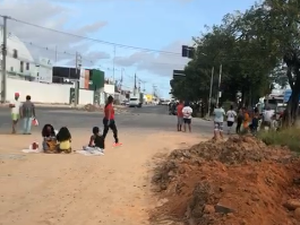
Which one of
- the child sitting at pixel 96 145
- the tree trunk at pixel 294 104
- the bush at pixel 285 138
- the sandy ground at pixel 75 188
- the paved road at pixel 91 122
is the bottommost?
the sandy ground at pixel 75 188

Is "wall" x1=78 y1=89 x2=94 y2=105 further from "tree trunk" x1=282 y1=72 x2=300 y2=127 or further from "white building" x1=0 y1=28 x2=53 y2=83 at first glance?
"tree trunk" x1=282 y1=72 x2=300 y2=127

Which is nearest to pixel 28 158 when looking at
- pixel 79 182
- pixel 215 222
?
pixel 79 182

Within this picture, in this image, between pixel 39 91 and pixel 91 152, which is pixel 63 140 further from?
pixel 39 91

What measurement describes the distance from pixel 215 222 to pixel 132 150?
375 inches

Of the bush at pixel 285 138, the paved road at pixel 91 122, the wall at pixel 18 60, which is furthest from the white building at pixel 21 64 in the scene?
the bush at pixel 285 138

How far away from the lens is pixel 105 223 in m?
7.69

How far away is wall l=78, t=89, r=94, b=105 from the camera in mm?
87562

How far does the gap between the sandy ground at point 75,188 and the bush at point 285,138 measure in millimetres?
4070

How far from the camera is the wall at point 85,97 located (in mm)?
87562

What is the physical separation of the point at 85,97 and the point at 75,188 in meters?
80.7

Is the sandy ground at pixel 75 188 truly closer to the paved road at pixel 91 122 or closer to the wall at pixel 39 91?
the paved road at pixel 91 122

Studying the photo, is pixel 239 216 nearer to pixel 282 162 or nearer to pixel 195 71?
pixel 282 162

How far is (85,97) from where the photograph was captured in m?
90.1

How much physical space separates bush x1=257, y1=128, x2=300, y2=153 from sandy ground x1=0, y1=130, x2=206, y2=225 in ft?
13.4
